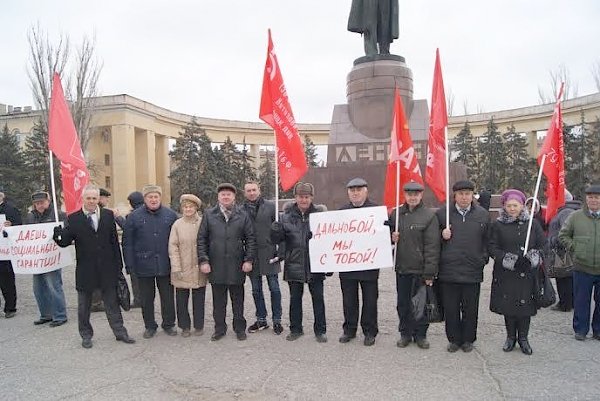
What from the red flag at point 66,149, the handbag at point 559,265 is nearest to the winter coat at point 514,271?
the handbag at point 559,265

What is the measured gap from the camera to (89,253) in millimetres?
5660

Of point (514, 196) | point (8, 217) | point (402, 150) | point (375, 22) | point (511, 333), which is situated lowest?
point (511, 333)

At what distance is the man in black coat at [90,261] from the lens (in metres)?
5.64

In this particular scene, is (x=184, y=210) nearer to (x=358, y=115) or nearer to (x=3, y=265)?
(x=3, y=265)

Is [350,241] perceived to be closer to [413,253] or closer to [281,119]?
[413,253]

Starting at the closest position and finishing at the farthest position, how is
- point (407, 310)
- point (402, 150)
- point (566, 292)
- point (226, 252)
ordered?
point (407, 310) → point (226, 252) → point (402, 150) → point (566, 292)

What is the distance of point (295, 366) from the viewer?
187 inches

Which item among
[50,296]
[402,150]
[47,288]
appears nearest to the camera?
[402,150]

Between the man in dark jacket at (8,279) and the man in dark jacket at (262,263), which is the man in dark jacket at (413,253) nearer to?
the man in dark jacket at (262,263)

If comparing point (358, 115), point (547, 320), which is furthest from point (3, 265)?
point (358, 115)

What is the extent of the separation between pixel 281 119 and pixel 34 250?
3.76 metres

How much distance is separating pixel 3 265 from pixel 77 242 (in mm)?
2515

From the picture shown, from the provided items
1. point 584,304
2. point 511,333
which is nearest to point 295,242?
point 511,333

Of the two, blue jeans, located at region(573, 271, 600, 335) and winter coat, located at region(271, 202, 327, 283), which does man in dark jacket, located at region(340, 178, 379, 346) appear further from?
blue jeans, located at region(573, 271, 600, 335)
